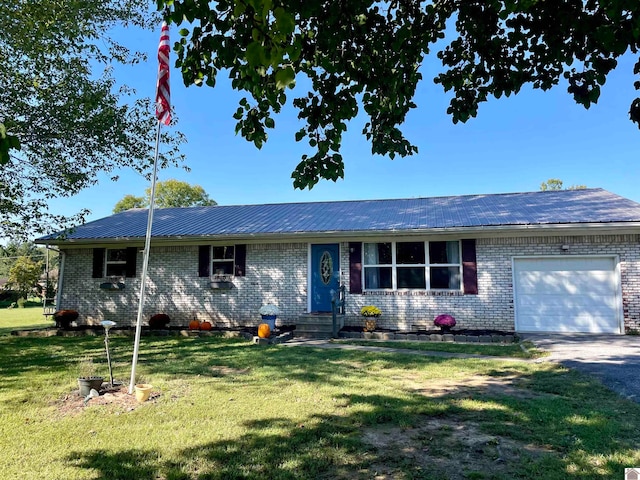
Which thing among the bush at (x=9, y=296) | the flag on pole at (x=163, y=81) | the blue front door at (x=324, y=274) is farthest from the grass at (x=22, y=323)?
the bush at (x=9, y=296)

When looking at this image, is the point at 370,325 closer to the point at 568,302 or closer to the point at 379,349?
the point at 379,349

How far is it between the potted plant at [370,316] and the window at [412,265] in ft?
2.69

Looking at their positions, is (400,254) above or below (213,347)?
above

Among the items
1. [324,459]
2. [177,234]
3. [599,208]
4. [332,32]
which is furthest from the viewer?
[177,234]

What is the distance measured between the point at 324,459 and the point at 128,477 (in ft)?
5.13

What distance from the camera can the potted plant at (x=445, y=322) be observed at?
10156 millimetres

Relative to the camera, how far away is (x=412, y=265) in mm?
11391

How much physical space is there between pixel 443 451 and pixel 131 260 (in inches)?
483

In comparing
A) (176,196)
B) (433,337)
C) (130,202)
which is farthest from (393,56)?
(130,202)

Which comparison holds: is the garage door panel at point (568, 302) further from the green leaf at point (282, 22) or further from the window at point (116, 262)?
the window at point (116, 262)

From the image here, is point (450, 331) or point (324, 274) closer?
point (450, 331)

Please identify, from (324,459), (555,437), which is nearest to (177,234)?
(324,459)

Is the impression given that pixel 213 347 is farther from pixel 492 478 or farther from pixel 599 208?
pixel 599 208

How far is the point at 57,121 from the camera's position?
30.7ft
